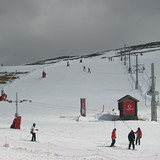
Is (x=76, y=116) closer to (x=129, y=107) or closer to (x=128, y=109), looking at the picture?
(x=128, y=109)

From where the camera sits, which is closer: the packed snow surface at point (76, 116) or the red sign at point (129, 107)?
the packed snow surface at point (76, 116)

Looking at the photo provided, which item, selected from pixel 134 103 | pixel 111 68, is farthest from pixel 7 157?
pixel 111 68

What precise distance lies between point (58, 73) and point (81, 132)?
111ft

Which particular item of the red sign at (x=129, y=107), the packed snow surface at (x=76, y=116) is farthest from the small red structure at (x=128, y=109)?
the packed snow surface at (x=76, y=116)

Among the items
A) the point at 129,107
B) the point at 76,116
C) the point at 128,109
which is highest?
the point at 129,107

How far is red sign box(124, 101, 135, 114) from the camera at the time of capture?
30.1 meters

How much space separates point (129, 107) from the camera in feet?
99.4

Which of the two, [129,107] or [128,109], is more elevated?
[129,107]

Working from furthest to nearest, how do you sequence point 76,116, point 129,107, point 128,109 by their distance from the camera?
1. point 76,116
2. point 129,107
3. point 128,109

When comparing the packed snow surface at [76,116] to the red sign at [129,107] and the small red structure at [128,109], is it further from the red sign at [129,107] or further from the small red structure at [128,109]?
the red sign at [129,107]

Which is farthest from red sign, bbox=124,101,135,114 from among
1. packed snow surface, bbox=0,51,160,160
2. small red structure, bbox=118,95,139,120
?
packed snow surface, bbox=0,51,160,160

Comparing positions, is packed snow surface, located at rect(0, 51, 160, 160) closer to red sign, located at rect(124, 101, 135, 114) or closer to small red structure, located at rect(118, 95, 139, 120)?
small red structure, located at rect(118, 95, 139, 120)

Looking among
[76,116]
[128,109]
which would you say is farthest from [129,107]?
[76,116]

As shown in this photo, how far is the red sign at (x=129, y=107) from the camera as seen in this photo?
3007 centimetres
